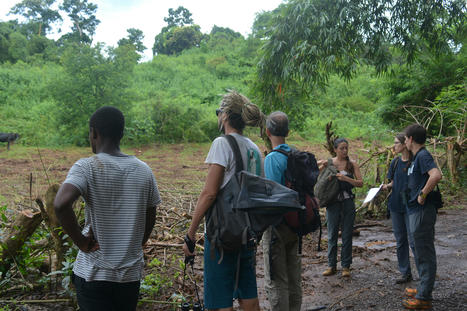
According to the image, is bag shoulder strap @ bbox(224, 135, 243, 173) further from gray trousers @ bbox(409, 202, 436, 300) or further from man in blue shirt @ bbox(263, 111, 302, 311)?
gray trousers @ bbox(409, 202, 436, 300)

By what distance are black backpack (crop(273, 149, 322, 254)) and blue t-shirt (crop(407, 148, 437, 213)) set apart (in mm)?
1428

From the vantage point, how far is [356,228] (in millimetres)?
7496

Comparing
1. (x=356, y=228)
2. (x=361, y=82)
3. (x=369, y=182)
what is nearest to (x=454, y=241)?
(x=356, y=228)

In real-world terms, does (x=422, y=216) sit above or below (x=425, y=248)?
above

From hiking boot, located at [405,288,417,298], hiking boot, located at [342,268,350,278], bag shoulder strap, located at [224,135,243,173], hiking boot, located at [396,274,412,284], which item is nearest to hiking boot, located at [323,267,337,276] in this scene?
hiking boot, located at [342,268,350,278]

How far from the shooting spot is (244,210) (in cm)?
251

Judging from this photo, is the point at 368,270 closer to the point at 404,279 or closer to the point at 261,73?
the point at 404,279

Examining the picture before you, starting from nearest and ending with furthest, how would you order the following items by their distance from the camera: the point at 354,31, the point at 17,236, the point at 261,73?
1. the point at 17,236
2. the point at 354,31
3. the point at 261,73

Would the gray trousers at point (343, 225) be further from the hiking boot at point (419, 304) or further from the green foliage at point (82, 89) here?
the green foliage at point (82, 89)

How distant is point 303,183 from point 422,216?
160cm

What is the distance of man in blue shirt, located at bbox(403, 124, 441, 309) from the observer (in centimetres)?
385

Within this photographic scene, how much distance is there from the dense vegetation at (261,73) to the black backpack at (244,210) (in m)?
5.97

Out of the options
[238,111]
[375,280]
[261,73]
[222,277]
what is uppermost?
[261,73]

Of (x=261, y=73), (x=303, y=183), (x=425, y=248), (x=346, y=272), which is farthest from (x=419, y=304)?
(x=261, y=73)
